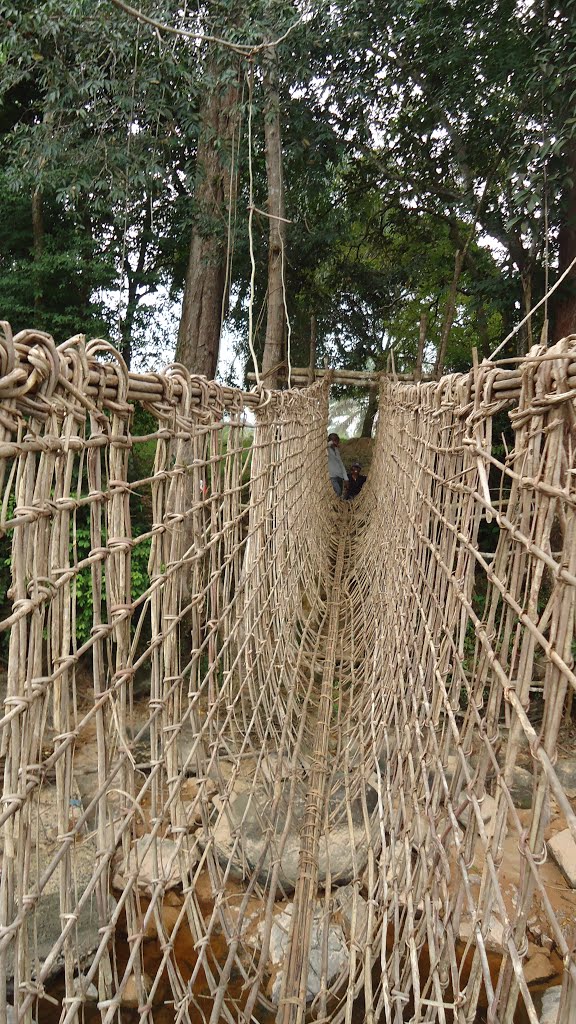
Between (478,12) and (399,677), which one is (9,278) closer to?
(478,12)

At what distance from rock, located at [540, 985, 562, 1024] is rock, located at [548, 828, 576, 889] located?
591mm

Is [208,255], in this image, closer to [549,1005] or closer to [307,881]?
[307,881]

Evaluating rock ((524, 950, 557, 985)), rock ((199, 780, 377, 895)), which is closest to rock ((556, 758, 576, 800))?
rock ((524, 950, 557, 985))

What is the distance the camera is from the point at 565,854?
2520 mm

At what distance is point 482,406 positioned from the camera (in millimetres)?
995

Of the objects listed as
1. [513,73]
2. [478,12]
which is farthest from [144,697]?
[478,12]

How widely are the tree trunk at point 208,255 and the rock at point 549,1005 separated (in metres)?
3.78

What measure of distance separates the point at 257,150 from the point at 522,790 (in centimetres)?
492

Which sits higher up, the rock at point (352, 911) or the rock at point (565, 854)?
the rock at point (352, 911)

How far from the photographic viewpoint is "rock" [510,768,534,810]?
290 cm

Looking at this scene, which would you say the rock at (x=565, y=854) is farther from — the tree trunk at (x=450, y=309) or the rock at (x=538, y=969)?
the tree trunk at (x=450, y=309)

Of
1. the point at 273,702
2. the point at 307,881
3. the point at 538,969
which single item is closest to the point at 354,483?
the point at 273,702

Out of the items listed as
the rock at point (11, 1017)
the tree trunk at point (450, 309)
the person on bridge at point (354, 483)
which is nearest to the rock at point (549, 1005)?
the rock at point (11, 1017)

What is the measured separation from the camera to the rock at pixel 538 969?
1996 millimetres
